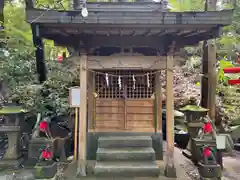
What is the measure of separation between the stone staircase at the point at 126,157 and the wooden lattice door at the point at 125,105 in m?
0.41

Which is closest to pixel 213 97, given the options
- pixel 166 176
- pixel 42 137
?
pixel 166 176

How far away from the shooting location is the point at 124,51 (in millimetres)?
6570

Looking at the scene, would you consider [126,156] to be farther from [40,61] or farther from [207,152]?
[40,61]

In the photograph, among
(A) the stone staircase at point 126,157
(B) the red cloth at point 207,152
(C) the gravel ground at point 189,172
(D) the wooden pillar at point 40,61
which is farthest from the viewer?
(D) the wooden pillar at point 40,61

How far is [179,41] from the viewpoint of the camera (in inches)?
227

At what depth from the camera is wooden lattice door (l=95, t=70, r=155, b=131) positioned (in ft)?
22.2

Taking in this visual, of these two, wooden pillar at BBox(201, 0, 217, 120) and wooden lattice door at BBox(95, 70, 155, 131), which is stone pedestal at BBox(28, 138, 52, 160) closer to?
wooden lattice door at BBox(95, 70, 155, 131)

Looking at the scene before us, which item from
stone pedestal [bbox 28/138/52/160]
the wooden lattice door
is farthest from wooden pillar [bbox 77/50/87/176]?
stone pedestal [bbox 28/138/52/160]

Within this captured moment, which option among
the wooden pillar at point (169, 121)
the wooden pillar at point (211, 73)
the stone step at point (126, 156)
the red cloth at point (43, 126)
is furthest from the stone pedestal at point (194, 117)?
the red cloth at point (43, 126)

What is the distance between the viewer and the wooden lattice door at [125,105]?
266 inches

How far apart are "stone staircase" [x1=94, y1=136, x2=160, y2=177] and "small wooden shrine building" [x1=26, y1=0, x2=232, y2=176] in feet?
1.24

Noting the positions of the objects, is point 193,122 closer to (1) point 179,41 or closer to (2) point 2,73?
(1) point 179,41

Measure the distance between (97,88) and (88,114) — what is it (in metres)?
0.85

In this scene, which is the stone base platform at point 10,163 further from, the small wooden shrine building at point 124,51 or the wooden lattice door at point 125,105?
the wooden lattice door at point 125,105
